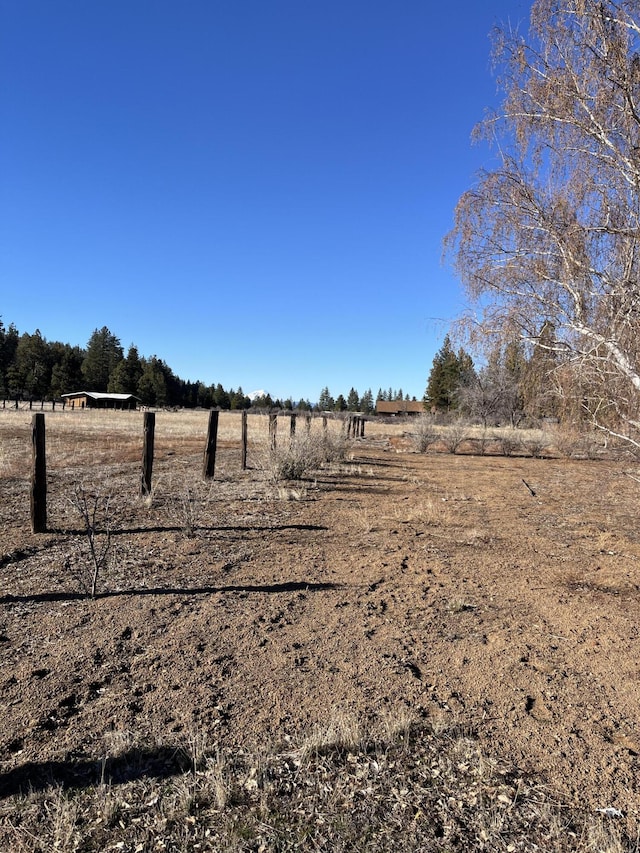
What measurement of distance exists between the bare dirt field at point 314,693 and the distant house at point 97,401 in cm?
7922

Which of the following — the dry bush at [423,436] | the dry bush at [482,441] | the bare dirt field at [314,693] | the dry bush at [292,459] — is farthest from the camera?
the dry bush at [482,441]

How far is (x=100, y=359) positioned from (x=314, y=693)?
326 feet

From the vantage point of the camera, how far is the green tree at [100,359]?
295 feet

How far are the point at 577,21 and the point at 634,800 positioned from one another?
680cm

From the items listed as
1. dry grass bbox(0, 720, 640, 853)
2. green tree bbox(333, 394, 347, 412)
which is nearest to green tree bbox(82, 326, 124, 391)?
green tree bbox(333, 394, 347, 412)

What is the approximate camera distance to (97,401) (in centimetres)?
8056

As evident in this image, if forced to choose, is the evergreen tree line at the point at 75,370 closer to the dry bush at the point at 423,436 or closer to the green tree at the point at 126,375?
the green tree at the point at 126,375

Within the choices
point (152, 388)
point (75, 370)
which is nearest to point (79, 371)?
point (75, 370)

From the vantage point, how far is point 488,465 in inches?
734

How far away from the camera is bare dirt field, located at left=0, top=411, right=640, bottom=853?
2096 millimetres

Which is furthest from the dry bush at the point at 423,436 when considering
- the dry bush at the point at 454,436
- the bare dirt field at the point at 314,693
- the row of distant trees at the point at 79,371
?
the row of distant trees at the point at 79,371

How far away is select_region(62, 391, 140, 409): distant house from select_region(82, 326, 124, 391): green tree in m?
5.70

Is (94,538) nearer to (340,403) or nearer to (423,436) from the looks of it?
(423,436)

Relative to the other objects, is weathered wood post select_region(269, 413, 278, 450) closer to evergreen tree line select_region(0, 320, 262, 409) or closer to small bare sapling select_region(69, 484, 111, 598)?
small bare sapling select_region(69, 484, 111, 598)
